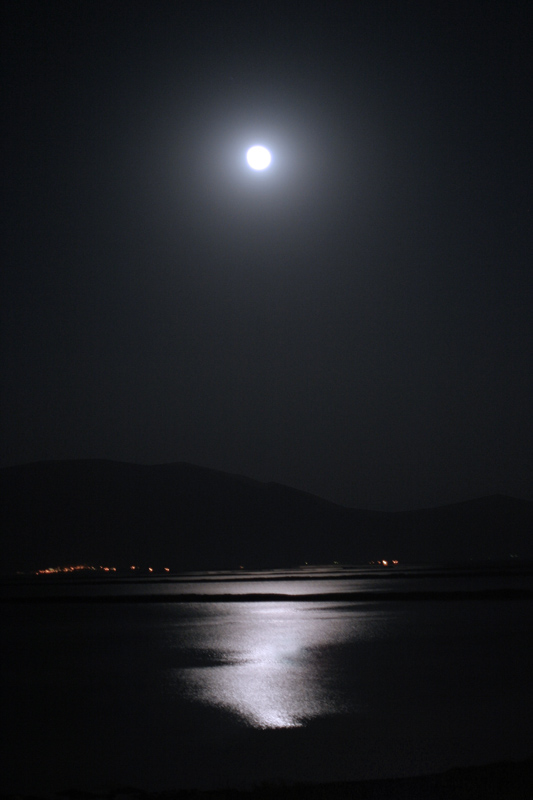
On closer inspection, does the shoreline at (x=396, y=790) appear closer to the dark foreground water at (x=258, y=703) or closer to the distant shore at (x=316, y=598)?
the dark foreground water at (x=258, y=703)

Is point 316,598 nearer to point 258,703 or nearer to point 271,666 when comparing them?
point 271,666

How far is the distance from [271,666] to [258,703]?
4.45m

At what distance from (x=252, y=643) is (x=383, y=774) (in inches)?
553

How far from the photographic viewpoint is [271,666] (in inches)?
661

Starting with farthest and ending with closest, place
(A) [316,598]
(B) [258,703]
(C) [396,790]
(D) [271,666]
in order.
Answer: (A) [316,598]
(D) [271,666]
(B) [258,703]
(C) [396,790]

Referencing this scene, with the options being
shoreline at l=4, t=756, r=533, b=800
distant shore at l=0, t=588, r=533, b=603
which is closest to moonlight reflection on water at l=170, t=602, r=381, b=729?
shoreline at l=4, t=756, r=533, b=800

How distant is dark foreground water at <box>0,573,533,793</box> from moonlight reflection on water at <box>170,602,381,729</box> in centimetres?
7

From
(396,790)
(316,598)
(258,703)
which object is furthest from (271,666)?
(316,598)

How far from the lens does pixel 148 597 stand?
49312 mm

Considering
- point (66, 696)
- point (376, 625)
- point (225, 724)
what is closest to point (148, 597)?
point (376, 625)

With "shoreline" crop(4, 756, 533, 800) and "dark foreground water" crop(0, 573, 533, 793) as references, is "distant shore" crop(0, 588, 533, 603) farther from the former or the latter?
"shoreline" crop(4, 756, 533, 800)

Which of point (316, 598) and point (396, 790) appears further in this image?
point (316, 598)

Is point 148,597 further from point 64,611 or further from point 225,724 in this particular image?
point 225,724

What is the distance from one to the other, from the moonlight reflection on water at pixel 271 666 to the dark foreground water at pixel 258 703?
0.21 feet
